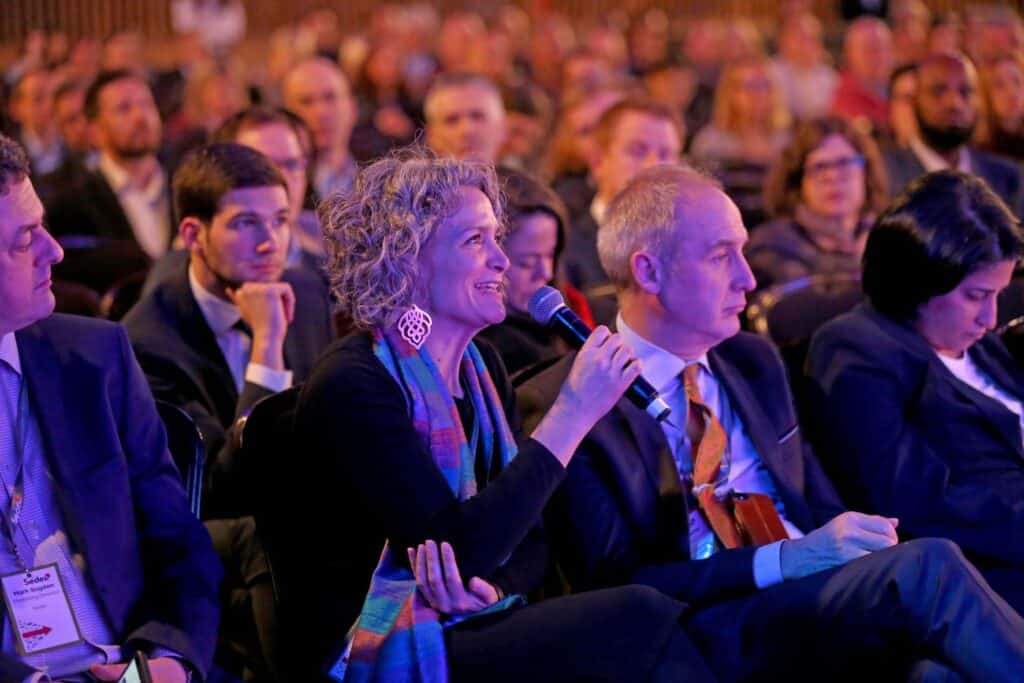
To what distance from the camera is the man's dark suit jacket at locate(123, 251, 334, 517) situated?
10.2 ft

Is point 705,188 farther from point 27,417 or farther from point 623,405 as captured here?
point 27,417

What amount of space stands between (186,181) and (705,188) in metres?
1.27

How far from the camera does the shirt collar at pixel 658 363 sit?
2.82 metres

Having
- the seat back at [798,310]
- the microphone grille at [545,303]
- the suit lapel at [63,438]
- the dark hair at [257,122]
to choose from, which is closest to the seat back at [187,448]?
the suit lapel at [63,438]

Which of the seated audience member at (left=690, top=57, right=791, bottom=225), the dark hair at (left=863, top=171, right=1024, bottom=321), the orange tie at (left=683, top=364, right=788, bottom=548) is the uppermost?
the seated audience member at (left=690, top=57, right=791, bottom=225)

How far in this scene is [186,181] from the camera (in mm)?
3426

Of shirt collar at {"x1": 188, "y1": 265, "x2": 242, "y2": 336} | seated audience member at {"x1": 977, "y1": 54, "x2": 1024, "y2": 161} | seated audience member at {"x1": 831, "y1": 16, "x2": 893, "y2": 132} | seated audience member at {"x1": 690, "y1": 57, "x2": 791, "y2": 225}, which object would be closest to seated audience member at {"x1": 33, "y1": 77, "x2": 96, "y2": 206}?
shirt collar at {"x1": 188, "y1": 265, "x2": 242, "y2": 336}

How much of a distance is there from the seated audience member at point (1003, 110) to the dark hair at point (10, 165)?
5.06m

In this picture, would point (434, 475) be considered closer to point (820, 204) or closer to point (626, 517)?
point (626, 517)

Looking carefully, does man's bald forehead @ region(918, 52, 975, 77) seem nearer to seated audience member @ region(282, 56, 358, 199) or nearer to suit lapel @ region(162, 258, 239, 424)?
seated audience member @ region(282, 56, 358, 199)

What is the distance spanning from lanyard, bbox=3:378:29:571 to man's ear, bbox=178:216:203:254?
1164 millimetres

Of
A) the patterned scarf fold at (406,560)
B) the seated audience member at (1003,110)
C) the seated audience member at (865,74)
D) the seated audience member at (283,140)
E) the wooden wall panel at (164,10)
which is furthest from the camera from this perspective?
the wooden wall panel at (164,10)

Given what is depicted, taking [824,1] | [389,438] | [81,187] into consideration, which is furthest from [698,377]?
[824,1]

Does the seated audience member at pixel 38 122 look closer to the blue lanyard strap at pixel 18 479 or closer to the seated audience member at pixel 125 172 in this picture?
the seated audience member at pixel 125 172
